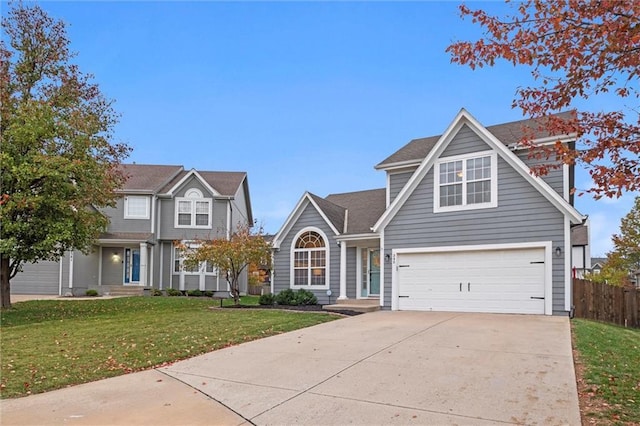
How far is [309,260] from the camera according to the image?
19141mm

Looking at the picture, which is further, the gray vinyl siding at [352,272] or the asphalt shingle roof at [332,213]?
the asphalt shingle roof at [332,213]

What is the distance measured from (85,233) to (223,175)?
49.8ft

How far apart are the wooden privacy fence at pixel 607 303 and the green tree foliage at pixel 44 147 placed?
16.4m

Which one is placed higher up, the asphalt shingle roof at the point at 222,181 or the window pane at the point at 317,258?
the asphalt shingle roof at the point at 222,181

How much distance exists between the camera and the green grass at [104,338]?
6.84 metres

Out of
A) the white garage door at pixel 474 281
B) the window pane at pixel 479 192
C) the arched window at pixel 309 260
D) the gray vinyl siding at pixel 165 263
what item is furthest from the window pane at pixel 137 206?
the window pane at pixel 479 192

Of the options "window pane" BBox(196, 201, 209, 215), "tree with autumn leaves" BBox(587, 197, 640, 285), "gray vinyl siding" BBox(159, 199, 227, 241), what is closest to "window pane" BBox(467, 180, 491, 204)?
"gray vinyl siding" BBox(159, 199, 227, 241)

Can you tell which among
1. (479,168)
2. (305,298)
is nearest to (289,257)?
(305,298)

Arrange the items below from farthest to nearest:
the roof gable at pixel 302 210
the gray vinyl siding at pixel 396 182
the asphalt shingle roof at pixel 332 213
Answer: the roof gable at pixel 302 210 < the asphalt shingle roof at pixel 332 213 < the gray vinyl siding at pixel 396 182

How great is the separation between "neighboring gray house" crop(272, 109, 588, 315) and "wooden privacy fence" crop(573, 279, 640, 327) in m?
2.95

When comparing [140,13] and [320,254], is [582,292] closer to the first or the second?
[320,254]

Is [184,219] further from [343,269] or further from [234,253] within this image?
[343,269]

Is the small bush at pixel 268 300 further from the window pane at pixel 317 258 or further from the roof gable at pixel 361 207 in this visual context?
the roof gable at pixel 361 207

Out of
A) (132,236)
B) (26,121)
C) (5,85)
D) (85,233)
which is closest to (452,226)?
(85,233)
